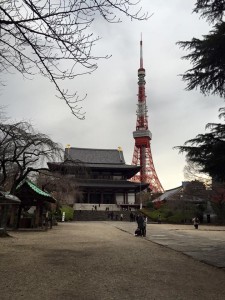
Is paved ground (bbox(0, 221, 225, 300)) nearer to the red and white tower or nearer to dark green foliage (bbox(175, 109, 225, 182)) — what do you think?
dark green foliage (bbox(175, 109, 225, 182))

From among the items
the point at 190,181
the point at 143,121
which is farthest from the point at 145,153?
the point at 190,181

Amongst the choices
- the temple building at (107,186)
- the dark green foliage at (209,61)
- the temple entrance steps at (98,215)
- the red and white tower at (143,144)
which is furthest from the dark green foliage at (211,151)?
the red and white tower at (143,144)

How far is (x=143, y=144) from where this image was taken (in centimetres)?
7469

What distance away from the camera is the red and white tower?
2800 inches

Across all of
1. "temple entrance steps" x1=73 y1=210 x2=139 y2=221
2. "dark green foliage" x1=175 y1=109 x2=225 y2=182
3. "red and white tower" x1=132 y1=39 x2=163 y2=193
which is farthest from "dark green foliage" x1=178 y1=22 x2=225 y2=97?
"red and white tower" x1=132 y1=39 x2=163 y2=193

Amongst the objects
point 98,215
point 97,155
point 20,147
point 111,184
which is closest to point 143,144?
point 97,155

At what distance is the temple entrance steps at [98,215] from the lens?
47031 mm

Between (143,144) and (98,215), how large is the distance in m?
29.4

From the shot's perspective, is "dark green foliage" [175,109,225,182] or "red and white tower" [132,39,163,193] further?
"red and white tower" [132,39,163,193]

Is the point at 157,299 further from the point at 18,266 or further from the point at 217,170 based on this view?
the point at 217,170

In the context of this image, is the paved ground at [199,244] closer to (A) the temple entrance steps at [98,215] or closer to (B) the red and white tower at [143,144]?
(A) the temple entrance steps at [98,215]

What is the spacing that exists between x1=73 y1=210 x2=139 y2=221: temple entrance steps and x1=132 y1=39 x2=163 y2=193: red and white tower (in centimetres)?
2166

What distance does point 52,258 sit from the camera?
10.0 metres

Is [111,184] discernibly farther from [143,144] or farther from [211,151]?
[211,151]
